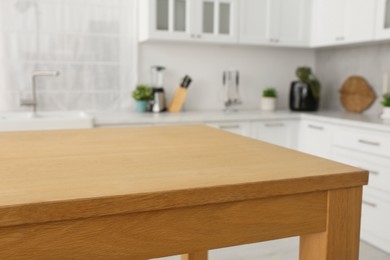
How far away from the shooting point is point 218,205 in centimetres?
87

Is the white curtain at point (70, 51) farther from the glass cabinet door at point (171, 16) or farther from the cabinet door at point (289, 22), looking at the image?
the cabinet door at point (289, 22)

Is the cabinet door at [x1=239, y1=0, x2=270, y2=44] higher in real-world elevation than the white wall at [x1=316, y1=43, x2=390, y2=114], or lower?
higher

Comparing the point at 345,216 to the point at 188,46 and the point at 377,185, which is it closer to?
the point at 377,185

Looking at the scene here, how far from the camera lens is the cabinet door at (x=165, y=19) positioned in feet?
10.8

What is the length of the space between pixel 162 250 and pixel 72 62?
2875 millimetres

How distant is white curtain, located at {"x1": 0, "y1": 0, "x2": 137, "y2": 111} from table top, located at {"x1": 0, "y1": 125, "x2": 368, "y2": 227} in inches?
80.5

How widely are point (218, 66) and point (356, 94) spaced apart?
1292 mm

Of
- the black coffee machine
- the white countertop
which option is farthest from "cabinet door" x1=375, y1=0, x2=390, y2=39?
the black coffee machine

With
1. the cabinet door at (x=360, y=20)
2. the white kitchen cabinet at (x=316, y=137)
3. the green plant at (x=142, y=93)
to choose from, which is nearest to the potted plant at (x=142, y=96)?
the green plant at (x=142, y=93)

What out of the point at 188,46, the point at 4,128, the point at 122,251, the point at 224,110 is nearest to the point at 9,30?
the point at 4,128

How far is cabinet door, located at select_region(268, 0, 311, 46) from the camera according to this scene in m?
3.73

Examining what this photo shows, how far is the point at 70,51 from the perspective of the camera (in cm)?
342

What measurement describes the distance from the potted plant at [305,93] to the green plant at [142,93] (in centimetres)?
135

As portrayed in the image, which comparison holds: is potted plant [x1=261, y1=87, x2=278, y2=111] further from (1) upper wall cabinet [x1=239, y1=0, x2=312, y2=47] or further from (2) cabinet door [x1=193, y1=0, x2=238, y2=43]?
(2) cabinet door [x1=193, y1=0, x2=238, y2=43]
